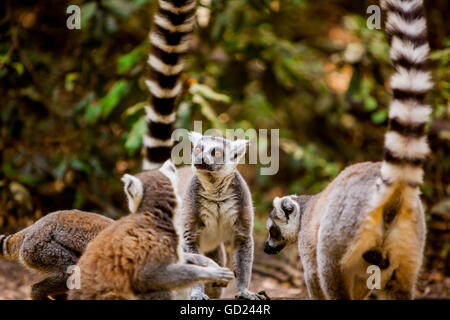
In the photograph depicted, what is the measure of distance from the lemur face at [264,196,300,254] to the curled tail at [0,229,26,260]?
5.80 ft

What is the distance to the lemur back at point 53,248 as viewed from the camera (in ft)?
12.0

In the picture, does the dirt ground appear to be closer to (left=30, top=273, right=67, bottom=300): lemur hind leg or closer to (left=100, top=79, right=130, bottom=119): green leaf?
(left=30, top=273, right=67, bottom=300): lemur hind leg

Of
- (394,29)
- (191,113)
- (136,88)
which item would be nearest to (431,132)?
→ (191,113)

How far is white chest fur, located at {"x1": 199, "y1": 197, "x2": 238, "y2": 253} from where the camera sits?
3881 millimetres

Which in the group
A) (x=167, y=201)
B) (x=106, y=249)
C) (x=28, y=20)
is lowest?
(x=106, y=249)

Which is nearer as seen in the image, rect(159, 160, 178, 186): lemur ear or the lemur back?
rect(159, 160, 178, 186): lemur ear

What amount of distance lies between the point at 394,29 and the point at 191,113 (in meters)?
3.42

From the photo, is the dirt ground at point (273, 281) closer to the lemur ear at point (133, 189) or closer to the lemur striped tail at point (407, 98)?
the lemur ear at point (133, 189)

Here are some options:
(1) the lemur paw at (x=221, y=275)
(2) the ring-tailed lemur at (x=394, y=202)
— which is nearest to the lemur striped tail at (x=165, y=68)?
(2) the ring-tailed lemur at (x=394, y=202)

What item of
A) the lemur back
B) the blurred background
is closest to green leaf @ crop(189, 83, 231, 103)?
the blurred background

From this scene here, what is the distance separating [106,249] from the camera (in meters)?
3.02

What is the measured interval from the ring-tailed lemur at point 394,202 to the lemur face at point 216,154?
0.88m

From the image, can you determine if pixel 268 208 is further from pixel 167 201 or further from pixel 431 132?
pixel 167 201
